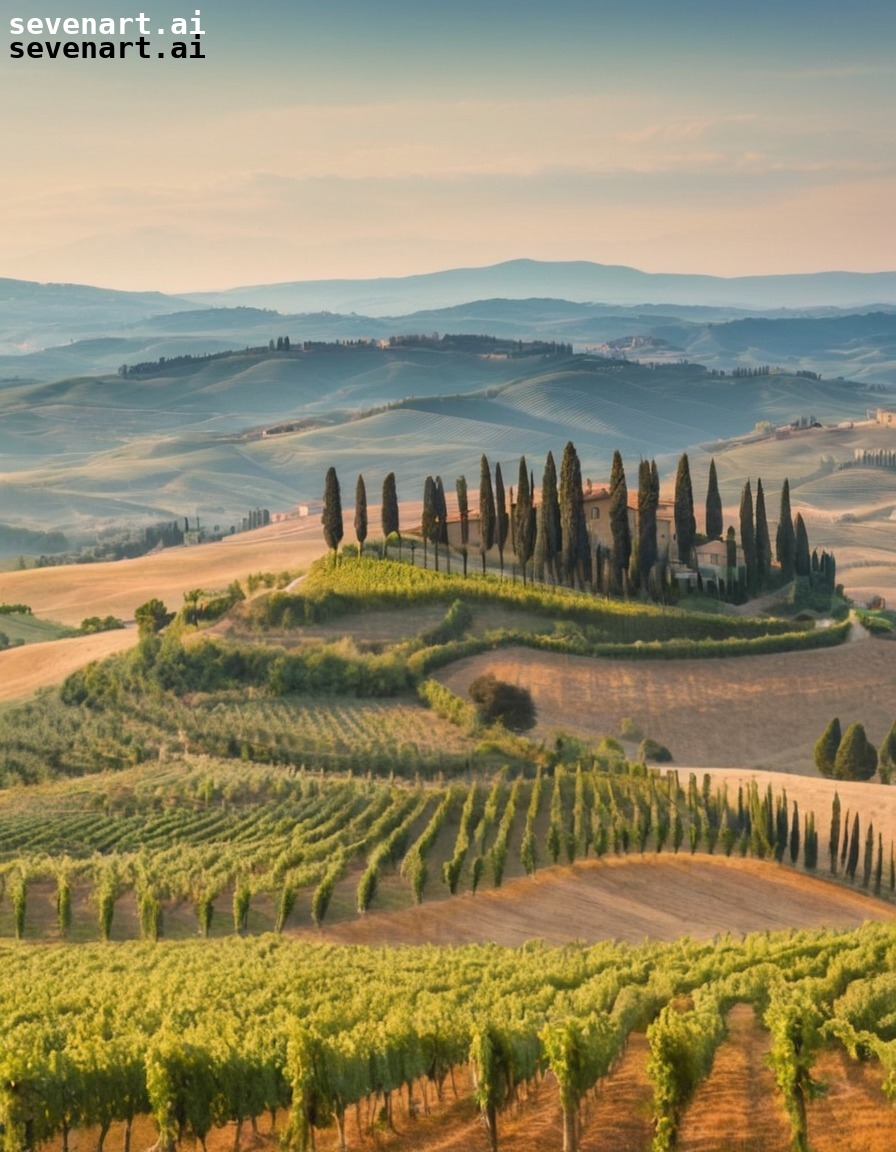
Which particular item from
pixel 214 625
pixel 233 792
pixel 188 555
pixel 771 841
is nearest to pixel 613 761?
pixel 771 841

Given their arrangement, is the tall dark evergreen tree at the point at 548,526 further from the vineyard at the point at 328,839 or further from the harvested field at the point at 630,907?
the harvested field at the point at 630,907

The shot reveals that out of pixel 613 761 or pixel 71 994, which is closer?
pixel 71 994

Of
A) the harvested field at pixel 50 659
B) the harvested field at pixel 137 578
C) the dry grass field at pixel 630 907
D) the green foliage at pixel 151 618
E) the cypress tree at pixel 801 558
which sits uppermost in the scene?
the cypress tree at pixel 801 558

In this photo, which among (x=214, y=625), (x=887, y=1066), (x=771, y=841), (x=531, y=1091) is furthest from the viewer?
(x=214, y=625)

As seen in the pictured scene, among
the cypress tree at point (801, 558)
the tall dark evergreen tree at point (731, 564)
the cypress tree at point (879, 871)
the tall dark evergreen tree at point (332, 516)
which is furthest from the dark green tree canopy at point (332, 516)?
the cypress tree at point (879, 871)

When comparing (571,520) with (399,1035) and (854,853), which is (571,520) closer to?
(854,853)

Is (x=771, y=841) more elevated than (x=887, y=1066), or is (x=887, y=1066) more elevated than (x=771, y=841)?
(x=887, y=1066)

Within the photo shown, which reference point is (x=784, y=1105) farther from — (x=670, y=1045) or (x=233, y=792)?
(x=233, y=792)
